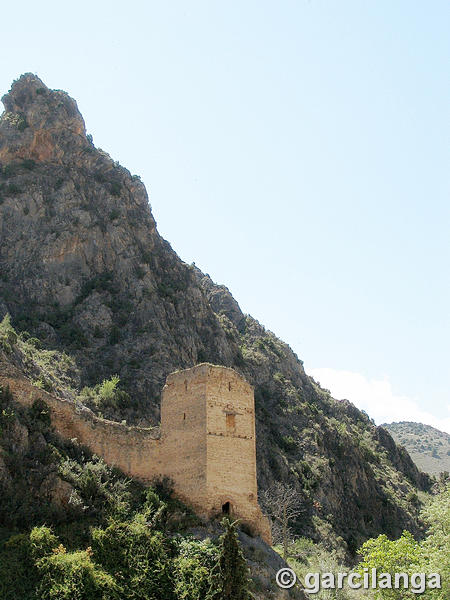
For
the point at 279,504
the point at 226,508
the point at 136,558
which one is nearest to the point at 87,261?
the point at 279,504

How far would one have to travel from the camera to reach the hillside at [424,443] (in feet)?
406

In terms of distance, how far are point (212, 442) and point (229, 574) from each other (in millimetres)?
5633

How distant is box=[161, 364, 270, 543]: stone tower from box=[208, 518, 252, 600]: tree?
354 centimetres

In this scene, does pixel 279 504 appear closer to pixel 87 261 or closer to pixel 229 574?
pixel 229 574

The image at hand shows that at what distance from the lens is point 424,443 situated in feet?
→ 502

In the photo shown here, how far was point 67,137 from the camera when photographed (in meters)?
68.5

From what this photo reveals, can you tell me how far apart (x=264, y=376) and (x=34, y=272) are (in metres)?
25.7

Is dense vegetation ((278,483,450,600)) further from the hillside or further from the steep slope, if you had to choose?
the hillside

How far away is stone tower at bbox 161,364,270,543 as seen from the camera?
1022 inches

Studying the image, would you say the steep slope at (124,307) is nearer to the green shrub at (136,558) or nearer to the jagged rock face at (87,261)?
the jagged rock face at (87,261)

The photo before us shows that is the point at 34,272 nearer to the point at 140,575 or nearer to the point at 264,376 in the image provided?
the point at 264,376

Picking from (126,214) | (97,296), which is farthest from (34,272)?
(126,214)

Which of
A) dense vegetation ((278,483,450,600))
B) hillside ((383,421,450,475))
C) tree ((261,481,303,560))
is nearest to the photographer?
dense vegetation ((278,483,450,600))

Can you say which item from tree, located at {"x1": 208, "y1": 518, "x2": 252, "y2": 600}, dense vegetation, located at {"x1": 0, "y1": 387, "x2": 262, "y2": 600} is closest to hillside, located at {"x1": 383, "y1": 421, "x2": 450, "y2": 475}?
dense vegetation, located at {"x1": 0, "y1": 387, "x2": 262, "y2": 600}
